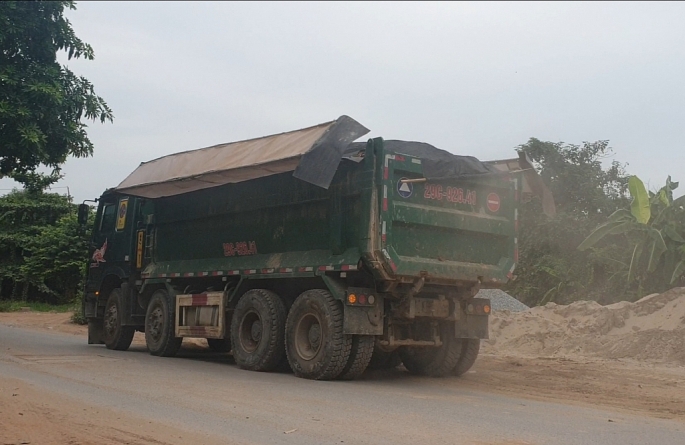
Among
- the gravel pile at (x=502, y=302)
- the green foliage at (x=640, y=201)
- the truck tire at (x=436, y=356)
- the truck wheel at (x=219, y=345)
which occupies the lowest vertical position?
the truck wheel at (x=219, y=345)

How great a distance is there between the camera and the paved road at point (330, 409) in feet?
19.7

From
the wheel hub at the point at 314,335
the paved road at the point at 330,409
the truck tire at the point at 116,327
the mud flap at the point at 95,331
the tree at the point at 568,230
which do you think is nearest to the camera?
the paved road at the point at 330,409

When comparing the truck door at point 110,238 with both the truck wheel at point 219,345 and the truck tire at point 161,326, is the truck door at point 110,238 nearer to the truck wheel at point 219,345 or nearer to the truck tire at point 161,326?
the truck tire at point 161,326

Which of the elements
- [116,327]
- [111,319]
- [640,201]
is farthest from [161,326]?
[640,201]

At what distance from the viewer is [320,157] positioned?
29.9 ft

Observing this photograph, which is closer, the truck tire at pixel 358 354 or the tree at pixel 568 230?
the truck tire at pixel 358 354

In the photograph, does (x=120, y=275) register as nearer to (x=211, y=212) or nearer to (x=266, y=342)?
(x=211, y=212)

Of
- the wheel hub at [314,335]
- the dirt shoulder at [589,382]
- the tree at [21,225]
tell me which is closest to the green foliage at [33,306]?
the tree at [21,225]

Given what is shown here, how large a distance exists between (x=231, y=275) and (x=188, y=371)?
1.64 m

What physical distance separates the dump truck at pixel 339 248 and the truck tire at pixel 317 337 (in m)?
0.02

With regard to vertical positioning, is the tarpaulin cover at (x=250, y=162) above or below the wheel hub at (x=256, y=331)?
above

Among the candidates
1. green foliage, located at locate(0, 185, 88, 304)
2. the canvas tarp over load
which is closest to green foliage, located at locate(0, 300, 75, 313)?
green foliage, located at locate(0, 185, 88, 304)

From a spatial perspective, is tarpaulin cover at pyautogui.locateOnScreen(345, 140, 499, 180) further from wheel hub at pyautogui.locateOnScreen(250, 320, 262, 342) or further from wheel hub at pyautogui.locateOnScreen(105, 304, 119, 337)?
wheel hub at pyautogui.locateOnScreen(105, 304, 119, 337)

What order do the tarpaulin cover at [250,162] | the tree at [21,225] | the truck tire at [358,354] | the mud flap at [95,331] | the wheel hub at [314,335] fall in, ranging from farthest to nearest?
the tree at [21,225]
the mud flap at [95,331]
the wheel hub at [314,335]
the truck tire at [358,354]
the tarpaulin cover at [250,162]
